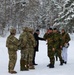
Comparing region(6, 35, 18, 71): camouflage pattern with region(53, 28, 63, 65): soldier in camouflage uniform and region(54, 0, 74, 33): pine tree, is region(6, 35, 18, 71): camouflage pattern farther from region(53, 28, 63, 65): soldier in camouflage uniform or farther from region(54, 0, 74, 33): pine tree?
region(54, 0, 74, 33): pine tree

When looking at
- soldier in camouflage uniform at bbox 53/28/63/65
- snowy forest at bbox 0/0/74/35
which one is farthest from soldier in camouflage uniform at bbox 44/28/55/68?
snowy forest at bbox 0/0/74/35

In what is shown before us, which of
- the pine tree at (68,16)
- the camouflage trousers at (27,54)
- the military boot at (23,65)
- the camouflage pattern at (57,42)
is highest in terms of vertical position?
the pine tree at (68,16)

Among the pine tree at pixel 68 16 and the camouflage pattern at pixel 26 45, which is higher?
the pine tree at pixel 68 16

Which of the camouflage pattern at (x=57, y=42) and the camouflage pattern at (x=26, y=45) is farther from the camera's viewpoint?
the camouflage pattern at (x=57, y=42)

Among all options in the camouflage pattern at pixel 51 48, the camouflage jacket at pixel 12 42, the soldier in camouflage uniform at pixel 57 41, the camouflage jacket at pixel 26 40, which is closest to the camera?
the camouflage jacket at pixel 12 42

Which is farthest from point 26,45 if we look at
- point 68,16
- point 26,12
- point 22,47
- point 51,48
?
point 26,12

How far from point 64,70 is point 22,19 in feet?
174

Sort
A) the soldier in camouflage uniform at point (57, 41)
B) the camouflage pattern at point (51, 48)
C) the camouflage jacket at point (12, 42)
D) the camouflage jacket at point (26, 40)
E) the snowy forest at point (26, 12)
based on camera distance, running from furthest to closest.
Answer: the snowy forest at point (26, 12) → the soldier in camouflage uniform at point (57, 41) → the camouflage pattern at point (51, 48) → the camouflage jacket at point (26, 40) → the camouflage jacket at point (12, 42)

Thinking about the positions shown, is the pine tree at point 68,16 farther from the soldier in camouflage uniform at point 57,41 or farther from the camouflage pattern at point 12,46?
the camouflage pattern at point 12,46

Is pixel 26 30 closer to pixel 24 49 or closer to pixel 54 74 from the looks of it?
pixel 24 49

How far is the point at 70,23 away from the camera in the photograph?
41.6 meters

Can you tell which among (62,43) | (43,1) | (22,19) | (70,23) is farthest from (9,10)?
(62,43)

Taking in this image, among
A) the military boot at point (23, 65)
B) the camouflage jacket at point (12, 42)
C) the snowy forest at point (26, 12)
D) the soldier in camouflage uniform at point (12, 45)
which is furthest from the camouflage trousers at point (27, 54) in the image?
the snowy forest at point (26, 12)

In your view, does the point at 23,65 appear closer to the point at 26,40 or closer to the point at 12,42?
the point at 26,40
